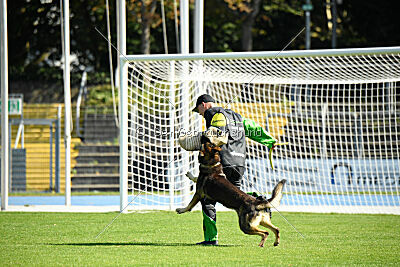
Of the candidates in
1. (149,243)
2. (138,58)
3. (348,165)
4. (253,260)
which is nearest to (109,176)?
(348,165)

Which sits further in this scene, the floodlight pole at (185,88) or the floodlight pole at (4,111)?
the floodlight pole at (185,88)

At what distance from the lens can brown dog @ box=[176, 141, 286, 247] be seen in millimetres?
7352

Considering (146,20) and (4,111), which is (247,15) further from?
(4,111)

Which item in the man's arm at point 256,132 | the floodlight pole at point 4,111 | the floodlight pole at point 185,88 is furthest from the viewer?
the floodlight pole at point 185,88

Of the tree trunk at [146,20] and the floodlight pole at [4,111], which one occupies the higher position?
the tree trunk at [146,20]

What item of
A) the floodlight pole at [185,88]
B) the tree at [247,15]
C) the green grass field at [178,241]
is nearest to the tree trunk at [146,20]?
the tree at [247,15]

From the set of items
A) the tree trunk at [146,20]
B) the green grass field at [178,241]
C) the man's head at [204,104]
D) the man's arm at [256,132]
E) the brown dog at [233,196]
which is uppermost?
the tree trunk at [146,20]

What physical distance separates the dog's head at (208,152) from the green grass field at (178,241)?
978 millimetres

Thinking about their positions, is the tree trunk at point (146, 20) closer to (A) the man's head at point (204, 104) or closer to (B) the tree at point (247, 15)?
(B) the tree at point (247, 15)

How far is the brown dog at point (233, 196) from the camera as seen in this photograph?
7352mm

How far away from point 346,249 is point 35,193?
13.1 metres

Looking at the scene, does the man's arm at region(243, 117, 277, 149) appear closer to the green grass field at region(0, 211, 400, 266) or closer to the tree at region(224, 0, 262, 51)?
the green grass field at region(0, 211, 400, 266)

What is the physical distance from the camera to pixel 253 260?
6.76m

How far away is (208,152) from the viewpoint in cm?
756
